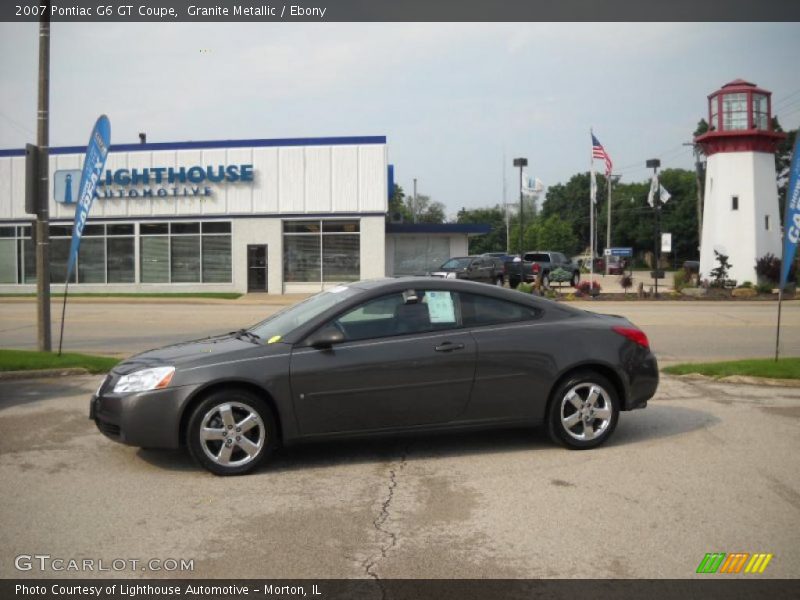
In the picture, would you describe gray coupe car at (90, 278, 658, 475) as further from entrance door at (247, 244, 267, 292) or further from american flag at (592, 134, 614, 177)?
american flag at (592, 134, 614, 177)

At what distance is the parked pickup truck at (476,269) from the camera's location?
3164 centimetres

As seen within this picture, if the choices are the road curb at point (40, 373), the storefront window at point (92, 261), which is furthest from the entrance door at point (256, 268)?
the road curb at point (40, 373)

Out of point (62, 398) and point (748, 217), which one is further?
point (748, 217)

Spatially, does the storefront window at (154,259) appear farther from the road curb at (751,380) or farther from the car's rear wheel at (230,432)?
the car's rear wheel at (230,432)

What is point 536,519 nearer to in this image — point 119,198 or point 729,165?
point 119,198

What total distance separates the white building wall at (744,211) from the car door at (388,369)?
33.4 m

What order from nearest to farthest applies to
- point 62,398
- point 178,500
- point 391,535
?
point 391,535 < point 178,500 < point 62,398

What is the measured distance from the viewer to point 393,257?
3922 centimetres

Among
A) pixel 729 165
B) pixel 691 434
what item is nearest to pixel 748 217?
pixel 729 165

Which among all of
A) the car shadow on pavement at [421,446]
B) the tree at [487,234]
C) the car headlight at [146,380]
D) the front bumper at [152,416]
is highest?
the tree at [487,234]

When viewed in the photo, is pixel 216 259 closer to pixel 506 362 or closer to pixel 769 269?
pixel 769 269

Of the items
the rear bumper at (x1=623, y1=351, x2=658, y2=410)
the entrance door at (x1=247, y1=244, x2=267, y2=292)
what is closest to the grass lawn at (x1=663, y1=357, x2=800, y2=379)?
the rear bumper at (x1=623, y1=351, x2=658, y2=410)

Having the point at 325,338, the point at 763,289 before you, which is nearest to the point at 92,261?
the point at 763,289

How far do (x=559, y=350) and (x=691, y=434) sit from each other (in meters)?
1.80
